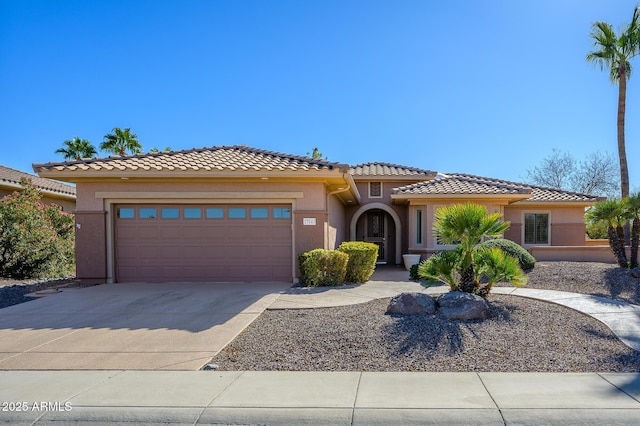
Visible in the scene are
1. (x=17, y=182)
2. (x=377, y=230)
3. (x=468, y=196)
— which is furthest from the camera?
(x=377, y=230)

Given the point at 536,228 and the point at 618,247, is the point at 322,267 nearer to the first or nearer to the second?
the point at 618,247

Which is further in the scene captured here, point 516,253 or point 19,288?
point 516,253

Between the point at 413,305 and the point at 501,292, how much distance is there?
3145mm

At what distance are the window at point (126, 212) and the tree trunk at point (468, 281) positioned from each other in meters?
9.64

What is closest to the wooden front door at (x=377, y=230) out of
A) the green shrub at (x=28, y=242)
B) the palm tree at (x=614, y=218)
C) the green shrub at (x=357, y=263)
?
the green shrub at (x=357, y=263)

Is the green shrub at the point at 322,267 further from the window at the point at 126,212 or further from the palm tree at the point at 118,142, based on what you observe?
the palm tree at the point at 118,142

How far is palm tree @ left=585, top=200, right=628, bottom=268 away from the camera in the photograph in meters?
11.0

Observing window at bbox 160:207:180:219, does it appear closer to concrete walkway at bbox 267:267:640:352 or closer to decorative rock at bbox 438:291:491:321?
concrete walkway at bbox 267:267:640:352

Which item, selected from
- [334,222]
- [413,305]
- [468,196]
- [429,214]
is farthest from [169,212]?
[468,196]

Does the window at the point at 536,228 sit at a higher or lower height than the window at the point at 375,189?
lower

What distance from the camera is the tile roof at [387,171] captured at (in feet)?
61.2

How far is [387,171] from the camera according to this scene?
19.4m

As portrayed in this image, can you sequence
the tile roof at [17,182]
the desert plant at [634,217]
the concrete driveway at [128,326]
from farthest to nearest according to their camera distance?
the tile roof at [17,182] → the desert plant at [634,217] → the concrete driveway at [128,326]

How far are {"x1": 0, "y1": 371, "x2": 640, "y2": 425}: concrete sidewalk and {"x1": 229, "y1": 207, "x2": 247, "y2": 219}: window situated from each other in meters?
7.20
